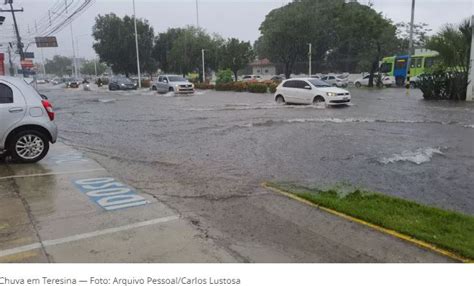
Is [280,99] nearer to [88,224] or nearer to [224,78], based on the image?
[88,224]

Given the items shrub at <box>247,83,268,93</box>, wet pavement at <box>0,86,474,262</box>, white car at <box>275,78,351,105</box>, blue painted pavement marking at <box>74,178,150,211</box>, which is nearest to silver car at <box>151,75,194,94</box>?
shrub at <box>247,83,268,93</box>

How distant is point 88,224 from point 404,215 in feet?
12.3

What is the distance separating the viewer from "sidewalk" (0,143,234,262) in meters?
3.93

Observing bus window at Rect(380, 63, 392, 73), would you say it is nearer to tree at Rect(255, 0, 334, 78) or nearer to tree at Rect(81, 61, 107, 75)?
tree at Rect(255, 0, 334, 78)

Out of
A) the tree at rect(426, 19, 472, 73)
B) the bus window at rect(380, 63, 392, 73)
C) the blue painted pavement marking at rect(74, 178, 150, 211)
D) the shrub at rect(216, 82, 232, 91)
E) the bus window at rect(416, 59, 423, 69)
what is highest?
the tree at rect(426, 19, 472, 73)

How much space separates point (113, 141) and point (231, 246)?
812cm

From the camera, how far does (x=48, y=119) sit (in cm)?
814

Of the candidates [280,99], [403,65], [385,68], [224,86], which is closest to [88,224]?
[280,99]

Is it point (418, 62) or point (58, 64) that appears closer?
point (418, 62)

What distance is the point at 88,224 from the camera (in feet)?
15.7

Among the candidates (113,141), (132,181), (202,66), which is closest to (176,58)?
(202,66)

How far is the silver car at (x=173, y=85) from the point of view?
117ft

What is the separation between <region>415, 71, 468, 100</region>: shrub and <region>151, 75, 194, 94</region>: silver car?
753 inches

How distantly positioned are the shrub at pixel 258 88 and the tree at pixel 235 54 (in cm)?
1544
